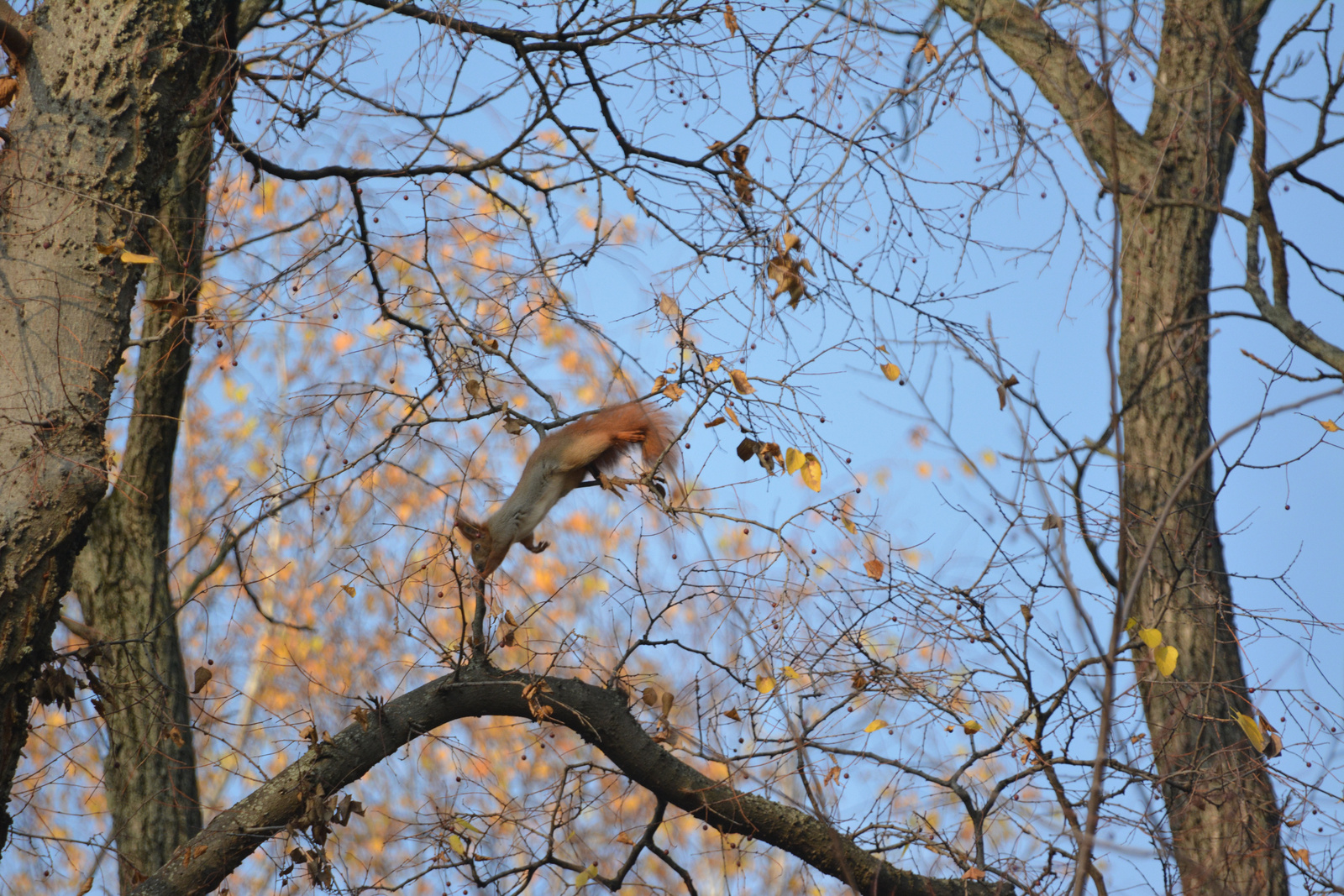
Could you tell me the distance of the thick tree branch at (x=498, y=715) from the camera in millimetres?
2771

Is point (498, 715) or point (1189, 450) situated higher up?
point (1189, 450)

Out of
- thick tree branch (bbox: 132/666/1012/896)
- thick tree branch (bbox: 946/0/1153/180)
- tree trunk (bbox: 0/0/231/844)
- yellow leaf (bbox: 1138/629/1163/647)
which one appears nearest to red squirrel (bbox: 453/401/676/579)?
thick tree branch (bbox: 132/666/1012/896)

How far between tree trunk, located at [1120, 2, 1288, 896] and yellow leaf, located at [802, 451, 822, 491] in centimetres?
93

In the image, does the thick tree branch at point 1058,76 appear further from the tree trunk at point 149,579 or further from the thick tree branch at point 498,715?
the tree trunk at point 149,579

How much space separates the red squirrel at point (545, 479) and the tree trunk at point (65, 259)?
102 centimetres

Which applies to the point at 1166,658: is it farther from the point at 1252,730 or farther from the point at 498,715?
the point at 498,715

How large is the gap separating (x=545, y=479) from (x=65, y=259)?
139 centimetres

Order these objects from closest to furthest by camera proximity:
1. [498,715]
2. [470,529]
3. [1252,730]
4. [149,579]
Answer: [1252,730]
[498,715]
[470,529]
[149,579]

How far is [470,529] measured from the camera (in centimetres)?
321

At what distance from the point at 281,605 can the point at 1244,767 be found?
736 cm

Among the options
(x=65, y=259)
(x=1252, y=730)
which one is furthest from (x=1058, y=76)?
(x=65, y=259)

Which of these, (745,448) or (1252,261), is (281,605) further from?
(1252,261)

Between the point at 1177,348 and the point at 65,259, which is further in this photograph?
the point at 1177,348

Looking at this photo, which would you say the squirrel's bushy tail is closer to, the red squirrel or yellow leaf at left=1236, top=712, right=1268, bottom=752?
the red squirrel
